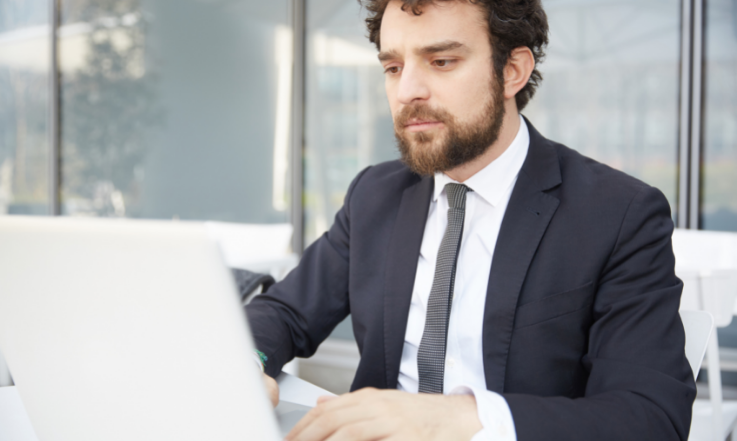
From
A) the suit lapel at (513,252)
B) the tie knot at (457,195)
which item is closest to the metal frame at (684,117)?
the suit lapel at (513,252)

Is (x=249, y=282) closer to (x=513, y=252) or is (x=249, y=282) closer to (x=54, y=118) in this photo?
(x=513, y=252)

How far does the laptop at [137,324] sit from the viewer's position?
17.3 inches

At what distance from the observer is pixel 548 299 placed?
1094mm

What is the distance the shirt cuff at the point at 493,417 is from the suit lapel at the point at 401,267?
1.51 ft

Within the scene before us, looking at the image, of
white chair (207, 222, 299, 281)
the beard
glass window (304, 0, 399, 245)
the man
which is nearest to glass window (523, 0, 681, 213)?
glass window (304, 0, 399, 245)

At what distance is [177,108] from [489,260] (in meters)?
3.16

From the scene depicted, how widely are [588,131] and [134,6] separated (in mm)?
3102

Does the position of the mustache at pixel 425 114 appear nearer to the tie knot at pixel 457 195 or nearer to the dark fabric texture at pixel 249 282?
the tie knot at pixel 457 195

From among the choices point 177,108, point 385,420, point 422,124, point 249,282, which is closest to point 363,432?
point 385,420

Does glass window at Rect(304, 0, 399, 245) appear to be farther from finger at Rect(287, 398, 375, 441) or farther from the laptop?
the laptop

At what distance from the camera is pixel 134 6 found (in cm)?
390

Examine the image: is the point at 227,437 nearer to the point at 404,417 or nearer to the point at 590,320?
the point at 404,417

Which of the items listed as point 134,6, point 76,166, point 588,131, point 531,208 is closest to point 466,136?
point 531,208

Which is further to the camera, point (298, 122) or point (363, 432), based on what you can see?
point (298, 122)
